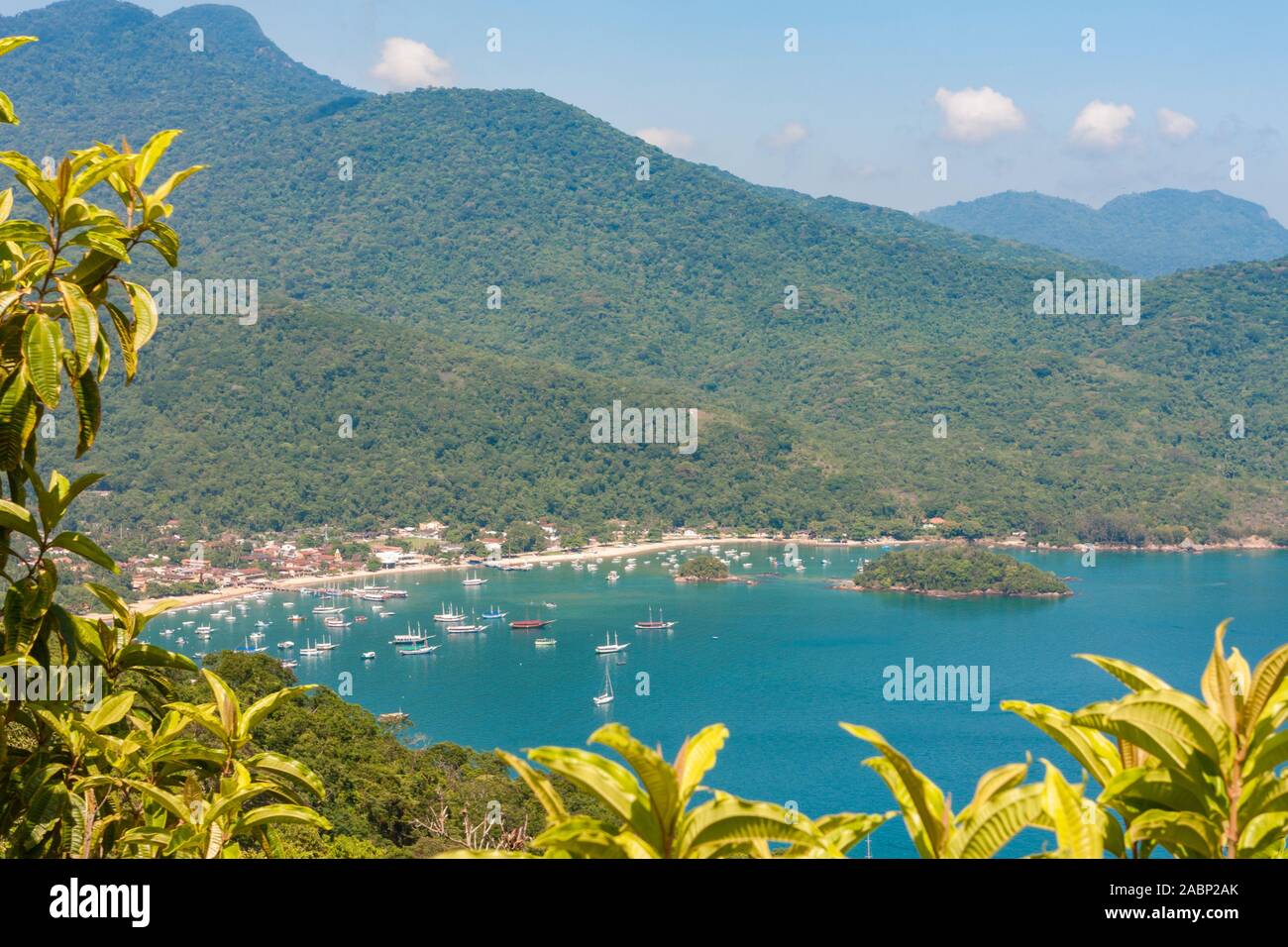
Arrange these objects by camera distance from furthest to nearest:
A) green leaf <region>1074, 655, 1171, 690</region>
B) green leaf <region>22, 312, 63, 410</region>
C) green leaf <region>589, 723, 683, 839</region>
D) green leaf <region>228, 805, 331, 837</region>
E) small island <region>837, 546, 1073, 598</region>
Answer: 1. small island <region>837, 546, 1073, 598</region>
2. green leaf <region>228, 805, 331, 837</region>
3. green leaf <region>22, 312, 63, 410</region>
4. green leaf <region>1074, 655, 1171, 690</region>
5. green leaf <region>589, 723, 683, 839</region>

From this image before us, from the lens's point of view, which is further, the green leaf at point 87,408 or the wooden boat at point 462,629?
the wooden boat at point 462,629

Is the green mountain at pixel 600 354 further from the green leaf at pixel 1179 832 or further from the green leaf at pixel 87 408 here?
the green leaf at pixel 1179 832

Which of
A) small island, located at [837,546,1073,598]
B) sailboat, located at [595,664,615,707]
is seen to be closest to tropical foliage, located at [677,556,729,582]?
small island, located at [837,546,1073,598]

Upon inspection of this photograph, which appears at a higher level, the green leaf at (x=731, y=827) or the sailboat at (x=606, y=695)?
the green leaf at (x=731, y=827)

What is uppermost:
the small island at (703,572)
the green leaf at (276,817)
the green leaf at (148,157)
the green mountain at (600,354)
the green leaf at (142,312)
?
the green mountain at (600,354)

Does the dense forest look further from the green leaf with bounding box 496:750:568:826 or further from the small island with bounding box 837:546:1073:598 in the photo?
the green leaf with bounding box 496:750:568:826

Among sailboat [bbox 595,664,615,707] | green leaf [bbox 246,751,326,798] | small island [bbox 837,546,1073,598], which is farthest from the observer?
small island [bbox 837,546,1073,598]

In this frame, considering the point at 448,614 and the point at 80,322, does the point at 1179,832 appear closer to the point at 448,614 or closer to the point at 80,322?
the point at 80,322

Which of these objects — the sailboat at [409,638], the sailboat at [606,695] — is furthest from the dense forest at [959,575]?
the sailboat at [409,638]

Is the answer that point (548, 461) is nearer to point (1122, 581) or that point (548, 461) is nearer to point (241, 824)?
point (1122, 581)

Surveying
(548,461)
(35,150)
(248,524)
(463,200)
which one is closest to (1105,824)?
(248,524)
